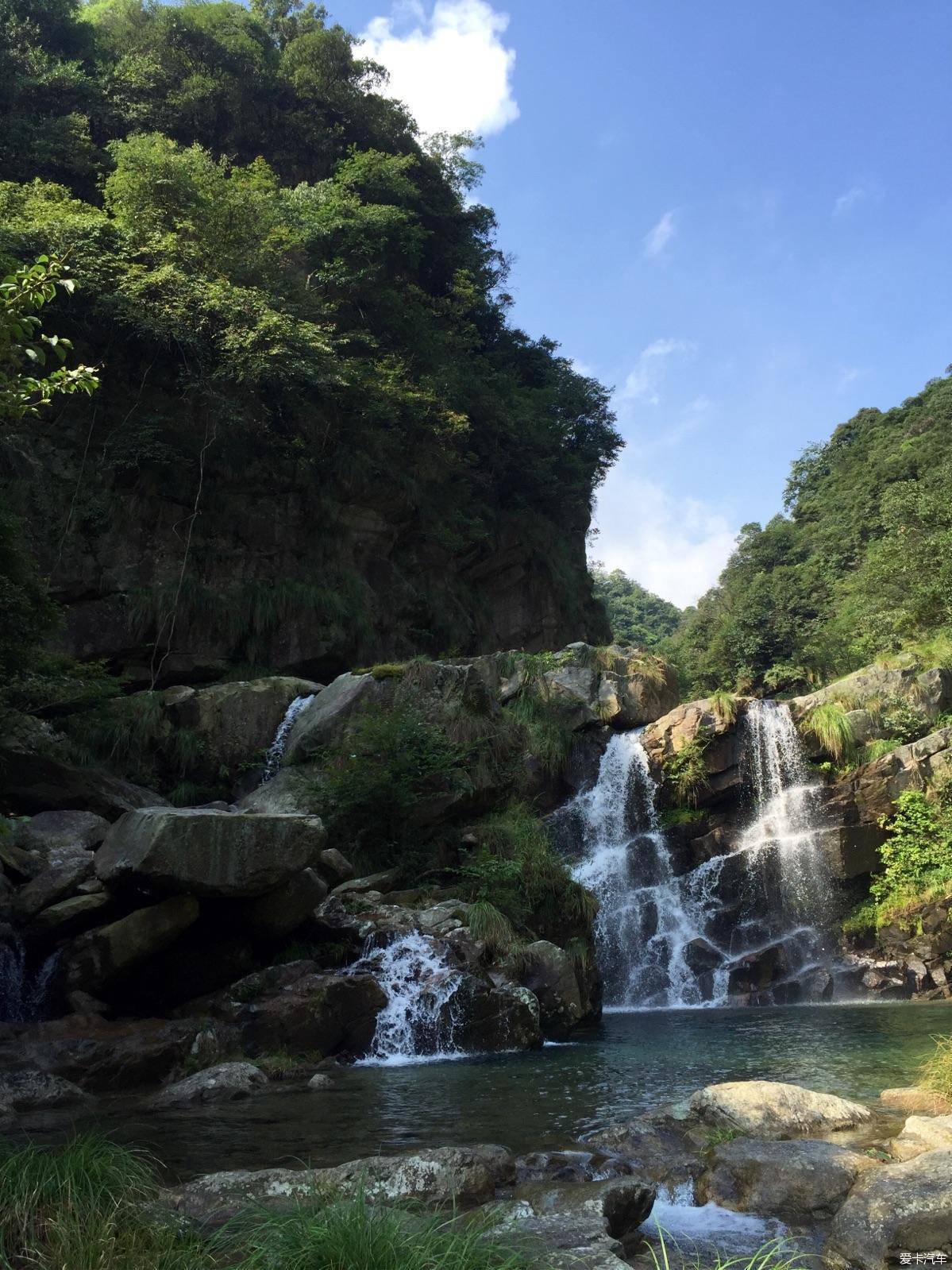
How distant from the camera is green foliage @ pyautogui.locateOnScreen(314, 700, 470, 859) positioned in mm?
13398

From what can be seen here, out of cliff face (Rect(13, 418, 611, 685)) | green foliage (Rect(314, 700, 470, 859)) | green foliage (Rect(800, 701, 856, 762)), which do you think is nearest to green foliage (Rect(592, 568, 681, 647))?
cliff face (Rect(13, 418, 611, 685))

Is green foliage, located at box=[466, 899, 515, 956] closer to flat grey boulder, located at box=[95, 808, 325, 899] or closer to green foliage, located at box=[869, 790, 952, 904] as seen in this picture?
flat grey boulder, located at box=[95, 808, 325, 899]

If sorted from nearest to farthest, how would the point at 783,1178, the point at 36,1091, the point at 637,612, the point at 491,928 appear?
the point at 783,1178 → the point at 36,1091 → the point at 491,928 → the point at 637,612

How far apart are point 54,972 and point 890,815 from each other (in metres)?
13.9

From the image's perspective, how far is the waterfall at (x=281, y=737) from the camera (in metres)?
16.0

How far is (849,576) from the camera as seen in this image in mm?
36375

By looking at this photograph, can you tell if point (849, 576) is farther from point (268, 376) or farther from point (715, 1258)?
point (715, 1258)

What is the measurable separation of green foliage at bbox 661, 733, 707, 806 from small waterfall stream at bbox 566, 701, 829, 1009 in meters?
0.41

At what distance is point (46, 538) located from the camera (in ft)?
63.5

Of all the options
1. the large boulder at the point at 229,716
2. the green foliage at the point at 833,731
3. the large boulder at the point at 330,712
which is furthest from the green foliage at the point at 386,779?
the green foliage at the point at 833,731

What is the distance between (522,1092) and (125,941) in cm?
418

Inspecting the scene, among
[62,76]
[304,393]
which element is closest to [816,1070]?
[304,393]

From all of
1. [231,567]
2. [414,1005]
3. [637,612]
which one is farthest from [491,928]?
[637,612]

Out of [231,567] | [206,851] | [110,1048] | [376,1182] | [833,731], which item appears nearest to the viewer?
[376,1182]
